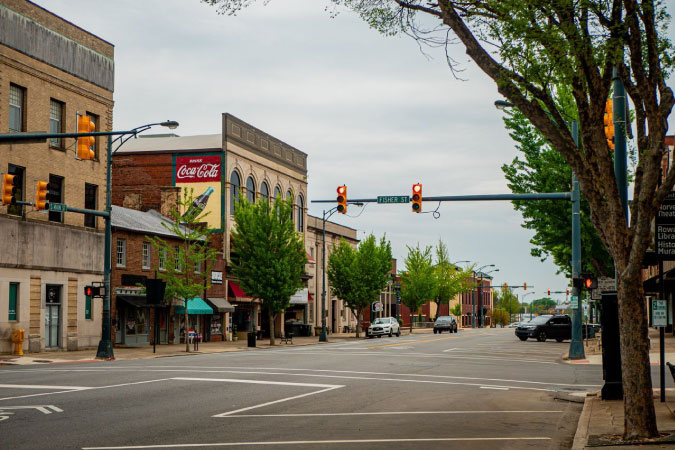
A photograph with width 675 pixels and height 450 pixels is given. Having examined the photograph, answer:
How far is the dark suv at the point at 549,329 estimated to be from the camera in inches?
1886

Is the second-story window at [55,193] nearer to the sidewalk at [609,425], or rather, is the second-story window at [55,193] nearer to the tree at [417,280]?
the sidewalk at [609,425]

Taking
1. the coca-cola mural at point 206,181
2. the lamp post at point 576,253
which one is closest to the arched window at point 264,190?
the coca-cola mural at point 206,181

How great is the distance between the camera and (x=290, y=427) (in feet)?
38.4

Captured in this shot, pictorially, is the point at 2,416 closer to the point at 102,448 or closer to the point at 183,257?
the point at 102,448

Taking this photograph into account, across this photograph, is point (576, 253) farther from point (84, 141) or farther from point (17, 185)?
point (17, 185)

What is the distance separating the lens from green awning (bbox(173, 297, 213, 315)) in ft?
152

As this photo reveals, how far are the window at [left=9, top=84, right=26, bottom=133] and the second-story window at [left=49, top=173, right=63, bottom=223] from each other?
2.87 meters

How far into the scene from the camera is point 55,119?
3778cm

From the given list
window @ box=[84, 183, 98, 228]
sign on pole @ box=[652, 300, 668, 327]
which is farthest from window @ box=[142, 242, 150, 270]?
sign on pole @ box=[652, 300, 668, 327]

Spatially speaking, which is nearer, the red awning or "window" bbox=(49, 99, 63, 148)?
"window" bbox=(49, 99, 63, 148)

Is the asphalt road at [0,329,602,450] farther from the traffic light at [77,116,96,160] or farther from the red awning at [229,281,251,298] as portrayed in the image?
the red awning at [229,281,251,298]

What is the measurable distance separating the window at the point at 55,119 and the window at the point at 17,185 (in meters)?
2.62

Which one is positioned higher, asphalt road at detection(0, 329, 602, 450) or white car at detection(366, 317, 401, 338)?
asphalt road at detection(0, 329, 602, 450)

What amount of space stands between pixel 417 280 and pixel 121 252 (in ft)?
172
